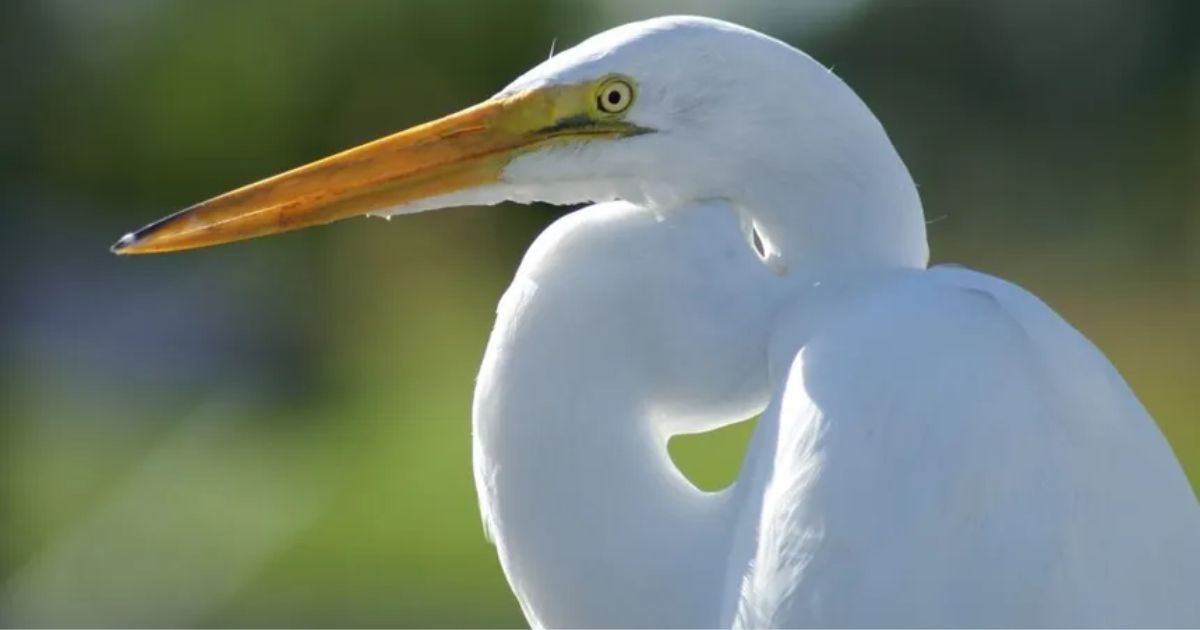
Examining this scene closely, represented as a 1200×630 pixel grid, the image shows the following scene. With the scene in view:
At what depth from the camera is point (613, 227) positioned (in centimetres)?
146

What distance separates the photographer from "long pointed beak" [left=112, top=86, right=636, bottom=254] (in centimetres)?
144

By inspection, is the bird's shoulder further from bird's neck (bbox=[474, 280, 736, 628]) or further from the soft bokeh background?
the soft bokeh background

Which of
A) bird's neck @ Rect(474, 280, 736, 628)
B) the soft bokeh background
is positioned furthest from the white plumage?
the soft bokeh background

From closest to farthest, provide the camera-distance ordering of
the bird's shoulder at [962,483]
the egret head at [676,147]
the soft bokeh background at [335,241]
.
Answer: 1. the bird's shoulder at [962,483]
2. the egret head at [676,147]
3. the soft bokeh background at [335,241]

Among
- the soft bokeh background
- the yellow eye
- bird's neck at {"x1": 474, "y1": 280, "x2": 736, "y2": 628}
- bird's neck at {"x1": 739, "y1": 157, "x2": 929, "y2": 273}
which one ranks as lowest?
the soft bokeh background

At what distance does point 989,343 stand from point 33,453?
9460 millimetres

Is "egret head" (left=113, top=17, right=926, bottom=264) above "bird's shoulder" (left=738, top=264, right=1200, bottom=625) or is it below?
above

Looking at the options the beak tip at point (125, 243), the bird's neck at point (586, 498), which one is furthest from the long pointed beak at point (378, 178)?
the bird's neck at point (586, 498)

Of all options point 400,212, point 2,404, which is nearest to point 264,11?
point 2,404

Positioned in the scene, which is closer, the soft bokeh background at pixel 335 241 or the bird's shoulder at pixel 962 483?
the bird's shoulder at pixel 962 483

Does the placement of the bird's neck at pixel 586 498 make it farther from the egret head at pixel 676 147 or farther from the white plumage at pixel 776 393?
the egret head at pixel 676 147

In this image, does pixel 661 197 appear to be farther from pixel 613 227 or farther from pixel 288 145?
pixel 288 145

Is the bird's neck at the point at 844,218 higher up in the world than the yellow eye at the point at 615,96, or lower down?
lower down

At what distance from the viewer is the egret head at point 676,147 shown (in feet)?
4.58
